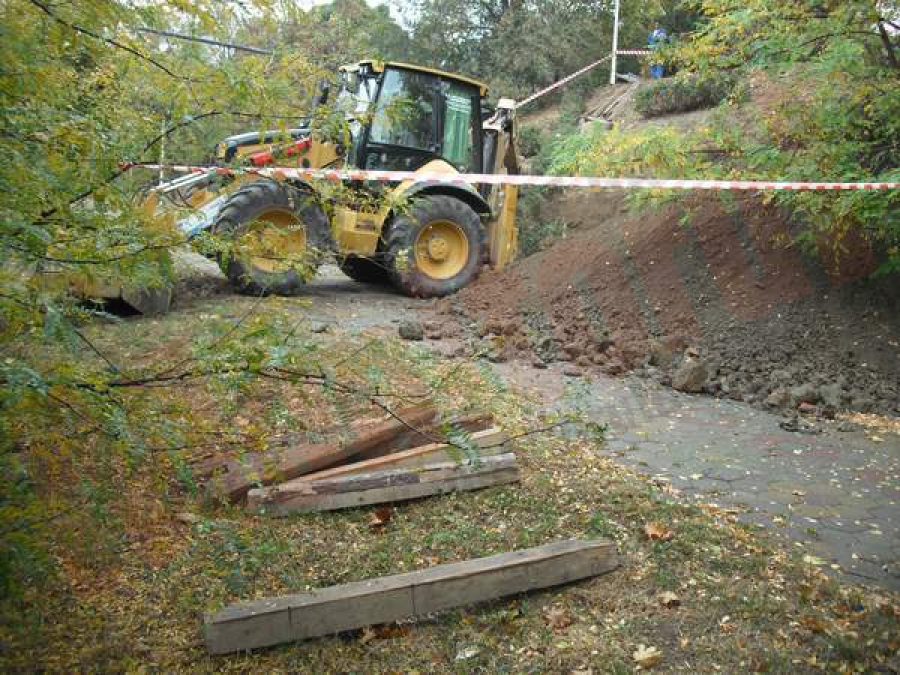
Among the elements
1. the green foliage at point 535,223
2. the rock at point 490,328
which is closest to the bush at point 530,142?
the green foliage at point 535,223

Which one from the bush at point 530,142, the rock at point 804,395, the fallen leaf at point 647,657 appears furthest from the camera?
the bush at point 530,142

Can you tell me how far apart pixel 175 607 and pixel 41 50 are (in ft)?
→ 7.20

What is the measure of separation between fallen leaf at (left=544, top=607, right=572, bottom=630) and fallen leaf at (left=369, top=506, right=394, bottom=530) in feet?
3.40

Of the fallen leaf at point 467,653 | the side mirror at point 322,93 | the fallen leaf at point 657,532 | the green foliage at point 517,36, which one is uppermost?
the green foliage at point 517,36

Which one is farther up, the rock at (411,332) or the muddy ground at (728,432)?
the rock at (411,332)

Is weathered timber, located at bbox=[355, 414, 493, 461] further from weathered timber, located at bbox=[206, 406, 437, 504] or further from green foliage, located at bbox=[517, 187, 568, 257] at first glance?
green foliage, located at bbox=[517, 187, 568, 257]

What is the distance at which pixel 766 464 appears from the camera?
16.9 ft

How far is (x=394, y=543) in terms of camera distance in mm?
3854

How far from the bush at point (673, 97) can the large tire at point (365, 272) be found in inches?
235

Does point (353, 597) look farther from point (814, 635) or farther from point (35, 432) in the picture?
point (814, 635)

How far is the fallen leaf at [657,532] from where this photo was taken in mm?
3877

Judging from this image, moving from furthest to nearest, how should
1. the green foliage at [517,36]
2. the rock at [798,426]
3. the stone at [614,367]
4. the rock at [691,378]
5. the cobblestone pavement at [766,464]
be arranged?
the green foliage at [517,36]
the stone at [614,367]
the rock at [691,378]
the rock at [798,426]
the cobblestone pavement at [766,464]

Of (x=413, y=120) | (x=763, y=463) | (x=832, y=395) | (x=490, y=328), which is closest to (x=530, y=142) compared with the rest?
(x=413, y=120)

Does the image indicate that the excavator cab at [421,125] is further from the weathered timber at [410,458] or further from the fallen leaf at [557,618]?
the fallen leaf at [557,618]
